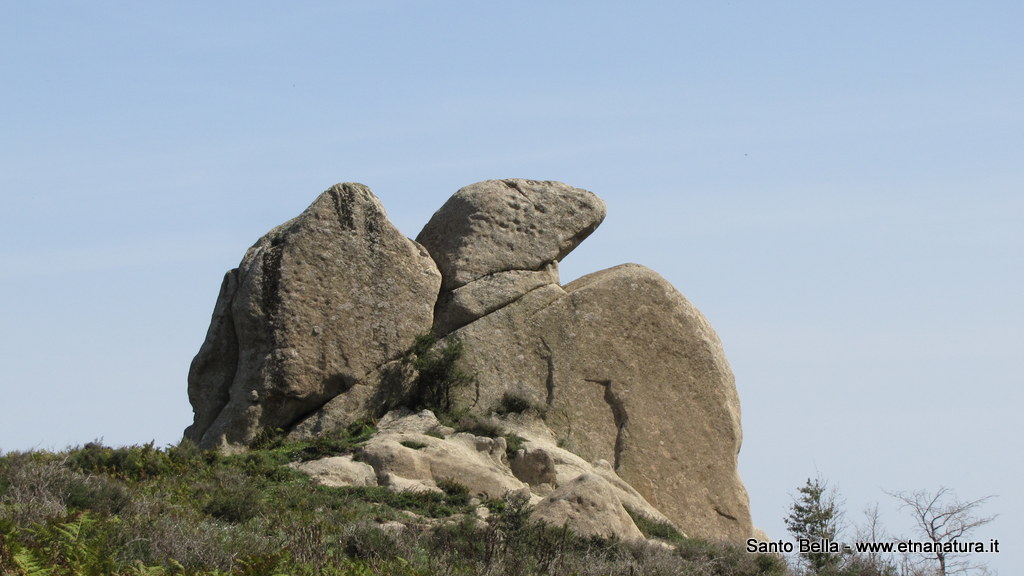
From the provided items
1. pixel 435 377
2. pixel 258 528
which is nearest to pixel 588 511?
pixel 258 528

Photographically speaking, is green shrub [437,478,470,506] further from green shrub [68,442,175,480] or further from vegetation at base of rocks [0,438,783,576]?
green shrub [68,442,175,480]

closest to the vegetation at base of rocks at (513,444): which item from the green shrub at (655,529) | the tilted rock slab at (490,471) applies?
the tilted rock slab at (490,471)

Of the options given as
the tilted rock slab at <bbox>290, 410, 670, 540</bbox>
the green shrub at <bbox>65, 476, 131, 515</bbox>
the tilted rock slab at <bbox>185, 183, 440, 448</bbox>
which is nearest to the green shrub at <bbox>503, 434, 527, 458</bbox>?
the tilted rock slab at <bbox>290, 410, 670, 540</bbox>

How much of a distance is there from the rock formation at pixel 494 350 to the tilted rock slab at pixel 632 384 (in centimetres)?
3

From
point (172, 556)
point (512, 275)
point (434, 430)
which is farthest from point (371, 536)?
point (512, 275)

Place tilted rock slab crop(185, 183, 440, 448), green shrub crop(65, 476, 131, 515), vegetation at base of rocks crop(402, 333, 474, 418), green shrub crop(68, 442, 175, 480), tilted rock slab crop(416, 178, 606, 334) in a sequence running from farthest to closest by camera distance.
Answer: tilted rock slab crop(416, 178, 606, 334)
vegetation at base of rocks crop(402, 333, 474, 418)
tilted rock slab crop(185, 183, 440, 448)
green shrub crop(68, 442, 175, 480)
green shrub crop(65, 476, 131, 515)

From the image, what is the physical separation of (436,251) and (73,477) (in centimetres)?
1087

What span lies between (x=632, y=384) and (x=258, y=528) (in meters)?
10.6

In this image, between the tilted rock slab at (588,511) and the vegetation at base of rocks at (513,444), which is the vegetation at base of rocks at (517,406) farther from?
the tilted rock slab at (588,511)

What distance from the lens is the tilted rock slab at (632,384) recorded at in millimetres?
24125

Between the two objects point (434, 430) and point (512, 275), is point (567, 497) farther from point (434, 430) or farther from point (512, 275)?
point (512, 275)

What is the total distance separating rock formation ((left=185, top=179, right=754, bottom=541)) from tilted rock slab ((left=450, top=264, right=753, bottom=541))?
0.10 ft

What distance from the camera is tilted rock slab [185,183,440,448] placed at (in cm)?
2309

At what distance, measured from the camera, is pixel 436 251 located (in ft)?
84.4
